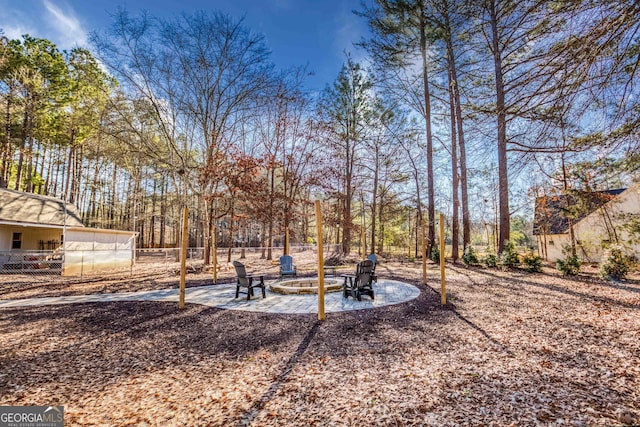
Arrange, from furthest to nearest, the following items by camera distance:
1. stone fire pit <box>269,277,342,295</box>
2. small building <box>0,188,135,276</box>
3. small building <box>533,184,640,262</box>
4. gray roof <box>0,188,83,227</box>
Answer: gray roof <box>0,188,83,227</box> → small building <box>0,188,135,276</box> → small building <box>533,184,640,262</box> → stone fire pit <box>269,277,342,295</box>

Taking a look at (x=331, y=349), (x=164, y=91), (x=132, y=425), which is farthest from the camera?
(x=164, y=91)

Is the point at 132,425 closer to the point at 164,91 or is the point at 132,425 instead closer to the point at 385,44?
the point at 164,91

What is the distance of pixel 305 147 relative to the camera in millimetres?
16562

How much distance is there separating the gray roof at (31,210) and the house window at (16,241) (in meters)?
1.69

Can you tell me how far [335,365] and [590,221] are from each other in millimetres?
20804

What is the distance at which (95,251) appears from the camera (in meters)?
13.0

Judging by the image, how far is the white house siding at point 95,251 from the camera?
41.4ft

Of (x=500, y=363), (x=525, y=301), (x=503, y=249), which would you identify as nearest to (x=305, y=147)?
(x=503, y=249)

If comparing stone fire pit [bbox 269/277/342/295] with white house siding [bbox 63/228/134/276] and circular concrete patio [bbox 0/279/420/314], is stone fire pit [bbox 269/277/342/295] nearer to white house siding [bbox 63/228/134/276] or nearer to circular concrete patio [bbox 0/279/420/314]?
circular concrete patio [bbox 0/279/420/314]

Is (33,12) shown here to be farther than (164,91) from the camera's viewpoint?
No

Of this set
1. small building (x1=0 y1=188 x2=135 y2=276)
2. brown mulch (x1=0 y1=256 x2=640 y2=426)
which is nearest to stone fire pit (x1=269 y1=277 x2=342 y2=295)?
brown mulch (x1=0 y1=256 x2=640 y2=426)

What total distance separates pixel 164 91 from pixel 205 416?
41.2 ft

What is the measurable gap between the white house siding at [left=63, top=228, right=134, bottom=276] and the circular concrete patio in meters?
6.14

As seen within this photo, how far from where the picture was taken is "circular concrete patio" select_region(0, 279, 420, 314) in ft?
18.9
